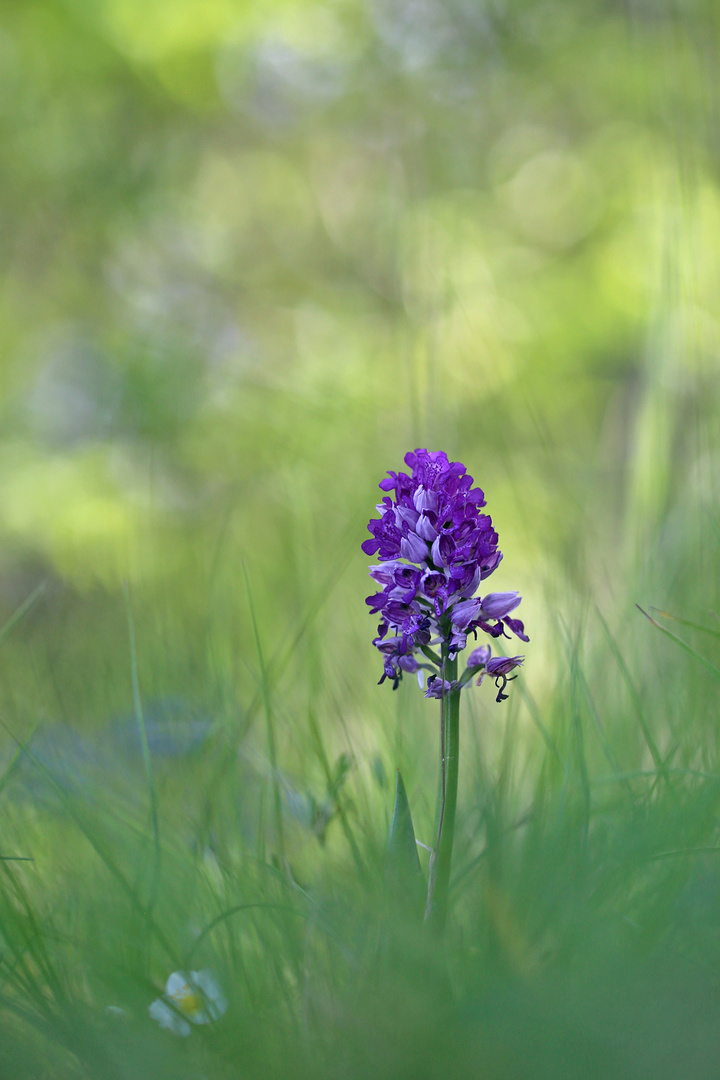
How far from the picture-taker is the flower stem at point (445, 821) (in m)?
0.58

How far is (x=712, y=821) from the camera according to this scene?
23.7 inches

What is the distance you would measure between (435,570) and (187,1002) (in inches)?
15.0

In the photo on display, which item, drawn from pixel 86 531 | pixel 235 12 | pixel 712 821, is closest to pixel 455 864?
pixel 712 821

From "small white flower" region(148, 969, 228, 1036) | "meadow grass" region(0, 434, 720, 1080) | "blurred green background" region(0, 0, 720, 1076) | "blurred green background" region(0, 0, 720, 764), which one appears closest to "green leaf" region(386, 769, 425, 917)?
"meadow grass" region(0, 434, 720, 1080)

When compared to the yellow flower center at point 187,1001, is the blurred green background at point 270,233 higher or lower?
higher

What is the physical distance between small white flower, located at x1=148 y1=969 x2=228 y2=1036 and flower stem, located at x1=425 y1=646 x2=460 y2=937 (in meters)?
0.16

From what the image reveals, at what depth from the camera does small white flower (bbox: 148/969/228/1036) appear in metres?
0.55

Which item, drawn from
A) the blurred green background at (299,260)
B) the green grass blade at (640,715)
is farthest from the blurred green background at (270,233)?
the green grass blade at (640,715)

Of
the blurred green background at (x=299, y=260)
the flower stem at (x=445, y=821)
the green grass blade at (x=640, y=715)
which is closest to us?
the flower stem at (x=445, y=821)

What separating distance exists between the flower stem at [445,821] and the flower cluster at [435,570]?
2cm

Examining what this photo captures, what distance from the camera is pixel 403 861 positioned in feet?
1.95

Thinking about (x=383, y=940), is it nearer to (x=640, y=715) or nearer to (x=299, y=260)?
(x=640, y=715)

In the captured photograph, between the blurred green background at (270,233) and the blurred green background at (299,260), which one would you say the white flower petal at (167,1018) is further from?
the blurred green background at (270,233)

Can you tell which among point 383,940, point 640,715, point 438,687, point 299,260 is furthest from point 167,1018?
point 299,260
